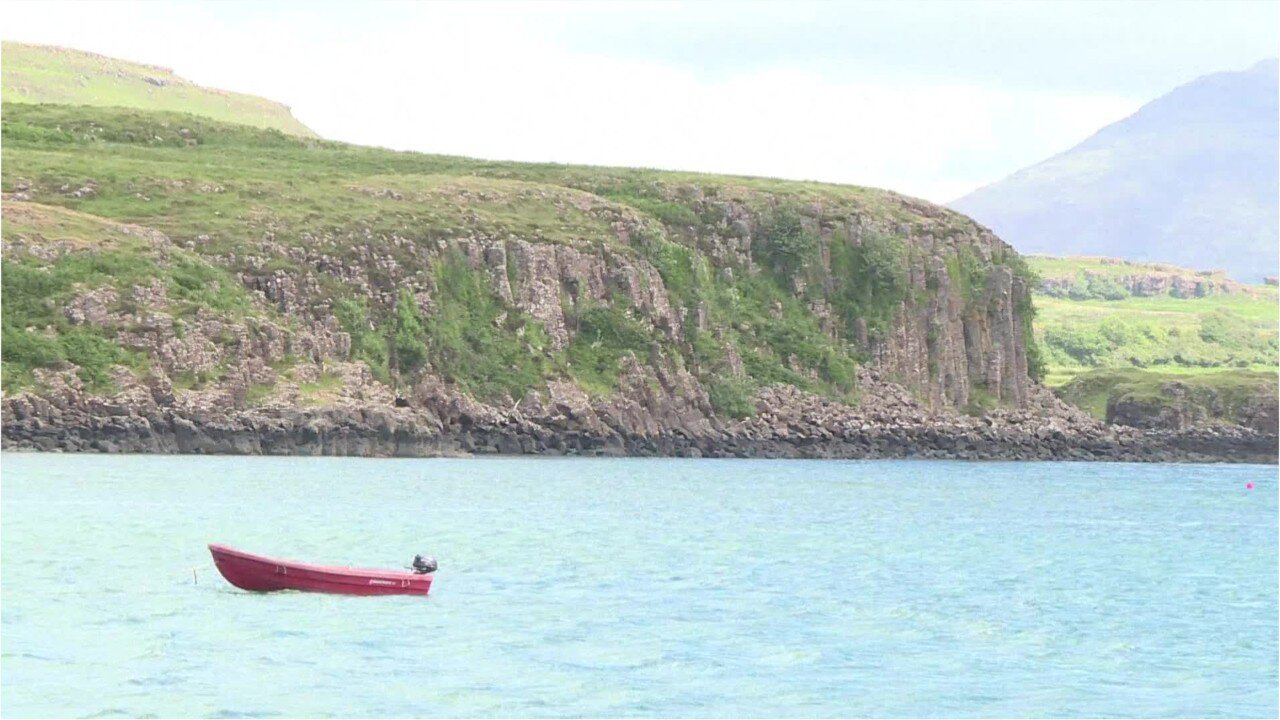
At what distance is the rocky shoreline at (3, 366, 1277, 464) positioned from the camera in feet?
404

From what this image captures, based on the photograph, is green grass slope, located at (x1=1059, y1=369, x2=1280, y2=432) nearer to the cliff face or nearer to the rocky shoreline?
the rocky shoreline

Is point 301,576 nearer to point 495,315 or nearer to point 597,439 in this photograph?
point 597,439

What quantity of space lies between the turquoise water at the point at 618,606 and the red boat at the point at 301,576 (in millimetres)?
453

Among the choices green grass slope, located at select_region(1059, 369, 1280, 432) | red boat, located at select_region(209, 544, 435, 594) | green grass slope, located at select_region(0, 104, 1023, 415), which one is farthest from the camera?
green grass slope, located at select_region(1059, 369, 1280, 432)

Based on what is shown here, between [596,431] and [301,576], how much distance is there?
324 ft

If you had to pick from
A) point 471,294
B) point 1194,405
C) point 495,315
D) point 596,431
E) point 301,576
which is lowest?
point 596,431

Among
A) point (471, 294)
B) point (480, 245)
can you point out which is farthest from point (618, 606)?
point (480, 245)

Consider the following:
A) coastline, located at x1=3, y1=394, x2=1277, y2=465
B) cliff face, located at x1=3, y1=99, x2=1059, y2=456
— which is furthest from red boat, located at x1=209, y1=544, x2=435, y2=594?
cliff face, located at x1=3, y1=99, x2=1059, y2=456

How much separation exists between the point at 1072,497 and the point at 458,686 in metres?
86.5

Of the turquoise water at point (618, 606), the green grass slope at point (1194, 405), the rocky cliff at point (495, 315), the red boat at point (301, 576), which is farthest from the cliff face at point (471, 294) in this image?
the red boat at point (301, 576)

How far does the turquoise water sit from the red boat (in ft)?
1.49

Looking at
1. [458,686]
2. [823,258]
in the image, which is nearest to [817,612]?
[458,686]

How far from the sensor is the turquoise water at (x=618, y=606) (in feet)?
133

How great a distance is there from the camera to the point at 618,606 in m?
54.7
